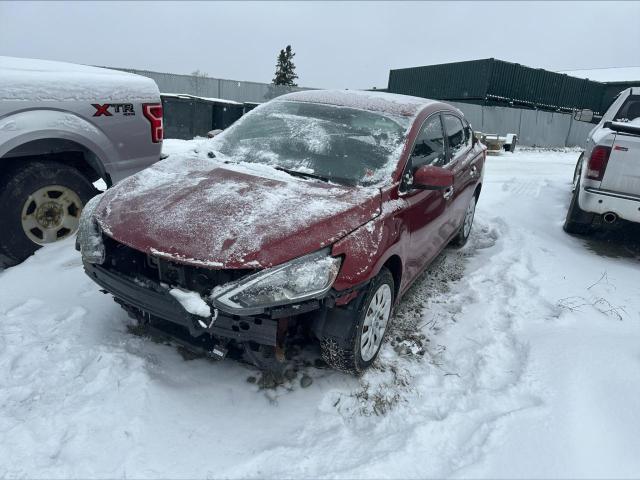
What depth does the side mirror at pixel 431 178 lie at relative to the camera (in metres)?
3.08

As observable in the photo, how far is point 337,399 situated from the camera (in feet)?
8.60

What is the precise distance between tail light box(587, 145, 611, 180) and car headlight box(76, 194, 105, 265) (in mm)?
4951

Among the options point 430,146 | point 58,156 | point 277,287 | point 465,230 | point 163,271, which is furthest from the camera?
point 465,230

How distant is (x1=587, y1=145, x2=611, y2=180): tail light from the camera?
16.2ft

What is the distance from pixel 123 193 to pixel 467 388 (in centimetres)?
247

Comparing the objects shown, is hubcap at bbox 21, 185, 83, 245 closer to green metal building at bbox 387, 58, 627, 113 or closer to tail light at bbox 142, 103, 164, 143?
tail light at bbox 142, 103, 164, 143

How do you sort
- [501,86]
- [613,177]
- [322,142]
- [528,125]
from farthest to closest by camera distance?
1. [501,86]
2. [528,125]
3. [613,177]
4. [322,142]

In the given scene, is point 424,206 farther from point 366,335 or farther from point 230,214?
point 230,214

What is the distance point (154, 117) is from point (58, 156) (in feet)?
3.07

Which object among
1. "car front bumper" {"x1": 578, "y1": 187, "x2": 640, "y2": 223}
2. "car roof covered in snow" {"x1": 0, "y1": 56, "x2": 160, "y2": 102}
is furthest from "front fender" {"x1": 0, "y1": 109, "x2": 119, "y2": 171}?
"car front bumper" {"x1": 578, "y1": 187, "x2": 640, "y2": 223}

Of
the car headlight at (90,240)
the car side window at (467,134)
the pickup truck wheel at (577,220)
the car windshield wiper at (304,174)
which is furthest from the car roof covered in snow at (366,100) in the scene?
the pickup truck wheel at (577,220)

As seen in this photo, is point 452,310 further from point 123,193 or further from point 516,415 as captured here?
point 123,193

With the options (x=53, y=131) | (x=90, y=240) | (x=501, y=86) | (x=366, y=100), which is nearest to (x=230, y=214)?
(x=90, y=240)

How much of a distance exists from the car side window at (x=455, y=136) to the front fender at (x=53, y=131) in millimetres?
3106
